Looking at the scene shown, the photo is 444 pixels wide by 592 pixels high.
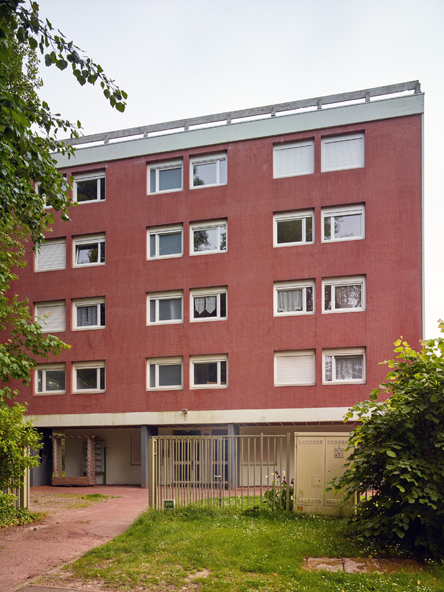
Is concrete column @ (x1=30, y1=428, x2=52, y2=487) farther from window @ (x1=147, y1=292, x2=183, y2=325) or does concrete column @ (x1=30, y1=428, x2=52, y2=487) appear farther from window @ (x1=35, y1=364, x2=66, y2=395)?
window @ (x1=147, y1=292, x2=183, y2=325)

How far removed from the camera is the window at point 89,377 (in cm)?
2509

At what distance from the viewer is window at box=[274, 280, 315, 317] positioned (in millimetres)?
22922

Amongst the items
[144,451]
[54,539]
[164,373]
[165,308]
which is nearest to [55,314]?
[165,308]

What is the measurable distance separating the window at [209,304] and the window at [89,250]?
4.83m

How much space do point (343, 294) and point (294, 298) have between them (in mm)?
1946

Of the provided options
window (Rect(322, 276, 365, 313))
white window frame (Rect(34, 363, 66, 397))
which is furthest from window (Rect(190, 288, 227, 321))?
white window frame (Rect(34, 363, 66, 397))

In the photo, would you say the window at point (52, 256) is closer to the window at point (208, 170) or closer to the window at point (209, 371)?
the window at point (208, 170)

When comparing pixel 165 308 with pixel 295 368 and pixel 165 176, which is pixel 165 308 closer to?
pixel 165 176

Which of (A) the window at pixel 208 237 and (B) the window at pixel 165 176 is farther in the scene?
(B) the window at pixel 165 176

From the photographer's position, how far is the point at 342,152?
23.3 meters

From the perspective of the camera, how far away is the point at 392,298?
71.3ft

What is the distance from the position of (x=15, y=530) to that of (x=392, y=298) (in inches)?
604

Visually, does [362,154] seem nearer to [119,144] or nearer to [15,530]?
[119,144]

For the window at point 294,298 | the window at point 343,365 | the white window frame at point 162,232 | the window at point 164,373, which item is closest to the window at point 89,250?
the white window frame at point 162,232
